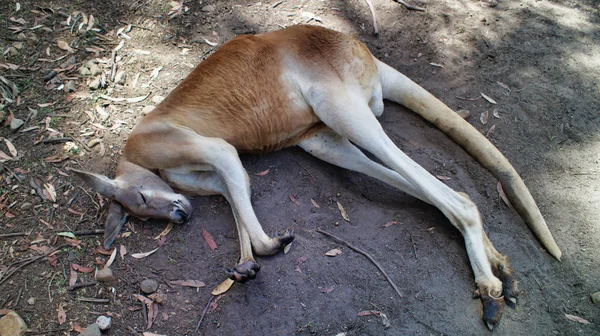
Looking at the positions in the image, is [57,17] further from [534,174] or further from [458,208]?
[534,174]

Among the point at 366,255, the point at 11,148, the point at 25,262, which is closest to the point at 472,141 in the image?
the point at 366,255

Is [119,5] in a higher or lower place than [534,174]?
higher

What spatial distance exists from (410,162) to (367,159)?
0.50 m

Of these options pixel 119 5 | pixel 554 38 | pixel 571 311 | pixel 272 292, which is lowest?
pixel 571 311

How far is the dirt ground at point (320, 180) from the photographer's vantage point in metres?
3.16

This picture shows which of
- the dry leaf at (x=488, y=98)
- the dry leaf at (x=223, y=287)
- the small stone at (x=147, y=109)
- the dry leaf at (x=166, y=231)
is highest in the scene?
the small stone at (x=147, y=109)

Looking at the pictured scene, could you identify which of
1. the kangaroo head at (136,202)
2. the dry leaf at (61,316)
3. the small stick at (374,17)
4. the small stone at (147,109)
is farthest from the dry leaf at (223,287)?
the small stick at (374,17)

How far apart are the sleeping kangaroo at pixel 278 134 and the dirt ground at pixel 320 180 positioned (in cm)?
15

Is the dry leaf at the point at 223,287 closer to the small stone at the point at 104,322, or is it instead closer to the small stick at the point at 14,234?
the small stone at the point at 104,322

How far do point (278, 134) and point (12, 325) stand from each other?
237cm

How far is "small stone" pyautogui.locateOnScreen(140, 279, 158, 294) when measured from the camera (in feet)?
10.8

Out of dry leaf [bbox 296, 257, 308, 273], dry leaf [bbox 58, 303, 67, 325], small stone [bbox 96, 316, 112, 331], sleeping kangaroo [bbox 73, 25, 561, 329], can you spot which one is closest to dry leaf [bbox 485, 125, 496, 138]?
sleeping kangaroo [bbox 73, 25, 561, 329]

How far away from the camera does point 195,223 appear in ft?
12.3

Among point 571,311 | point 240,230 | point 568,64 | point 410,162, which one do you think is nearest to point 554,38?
point 568,64
